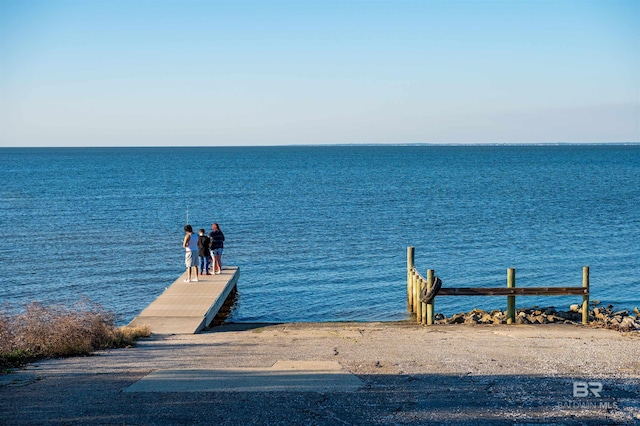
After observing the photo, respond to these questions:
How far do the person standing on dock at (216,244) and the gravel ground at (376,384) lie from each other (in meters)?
8.26

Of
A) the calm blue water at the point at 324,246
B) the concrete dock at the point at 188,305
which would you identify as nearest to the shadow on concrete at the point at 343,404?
the concrete dock at the point at 188,305

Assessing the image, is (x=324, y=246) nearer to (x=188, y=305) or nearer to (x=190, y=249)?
(x=190, y=249)

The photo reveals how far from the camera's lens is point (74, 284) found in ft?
82.3

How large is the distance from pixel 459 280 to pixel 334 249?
8423mm

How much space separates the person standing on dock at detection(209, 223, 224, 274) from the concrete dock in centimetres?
32

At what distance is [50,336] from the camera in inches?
478

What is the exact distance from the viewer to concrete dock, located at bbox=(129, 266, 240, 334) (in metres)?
16.7

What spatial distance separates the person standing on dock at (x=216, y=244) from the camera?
74.3 ft

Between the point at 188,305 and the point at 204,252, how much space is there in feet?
14.7

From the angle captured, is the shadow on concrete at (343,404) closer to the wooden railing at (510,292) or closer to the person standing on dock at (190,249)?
the wooden railing at (510,292)

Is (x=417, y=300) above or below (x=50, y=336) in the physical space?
below

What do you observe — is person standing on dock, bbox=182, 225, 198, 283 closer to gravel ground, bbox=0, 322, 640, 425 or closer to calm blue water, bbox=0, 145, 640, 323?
calm blue water, bbox=0, 145, 640, 323

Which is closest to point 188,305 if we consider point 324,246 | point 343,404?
point 343,404

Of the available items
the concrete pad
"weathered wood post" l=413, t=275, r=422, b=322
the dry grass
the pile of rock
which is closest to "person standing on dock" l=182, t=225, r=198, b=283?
"weathered wood post" l=413, t=275, r=422, b=322
